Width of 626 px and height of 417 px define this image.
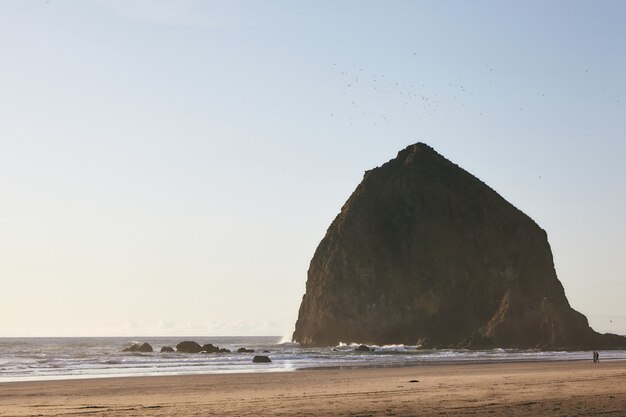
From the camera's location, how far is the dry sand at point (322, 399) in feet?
71.2

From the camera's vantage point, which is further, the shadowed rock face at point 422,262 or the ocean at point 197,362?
the shadowed rock face at point 422,262

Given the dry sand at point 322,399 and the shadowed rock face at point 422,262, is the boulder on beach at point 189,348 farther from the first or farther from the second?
the dry sand at point 322,399

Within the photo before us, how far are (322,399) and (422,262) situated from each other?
116 meters

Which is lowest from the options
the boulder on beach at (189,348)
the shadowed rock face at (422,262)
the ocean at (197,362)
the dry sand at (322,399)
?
the dry sand at (322,399)

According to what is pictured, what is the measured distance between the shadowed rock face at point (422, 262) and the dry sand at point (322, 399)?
91.9m

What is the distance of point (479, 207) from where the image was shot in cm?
14525

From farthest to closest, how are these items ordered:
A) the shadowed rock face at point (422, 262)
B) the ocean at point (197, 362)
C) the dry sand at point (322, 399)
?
the shadowed rock face at point (422, 262) < the ocean at point (197, 362) < the dry sand at point (322, 399)

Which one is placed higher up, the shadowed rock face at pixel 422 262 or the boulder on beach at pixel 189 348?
the shadowed rock face at pixel 422 262

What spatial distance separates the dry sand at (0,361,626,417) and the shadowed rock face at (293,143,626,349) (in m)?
91.9

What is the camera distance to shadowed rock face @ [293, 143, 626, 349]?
13438 centimetres

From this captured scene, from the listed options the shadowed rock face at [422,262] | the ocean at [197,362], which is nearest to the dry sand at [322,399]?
the ocean at [197,362]

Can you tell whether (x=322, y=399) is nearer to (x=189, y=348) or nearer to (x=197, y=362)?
(x=197, y=362)

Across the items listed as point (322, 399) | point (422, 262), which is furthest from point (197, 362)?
point (422, 262)

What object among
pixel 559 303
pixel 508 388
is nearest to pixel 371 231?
pixel 559 303
